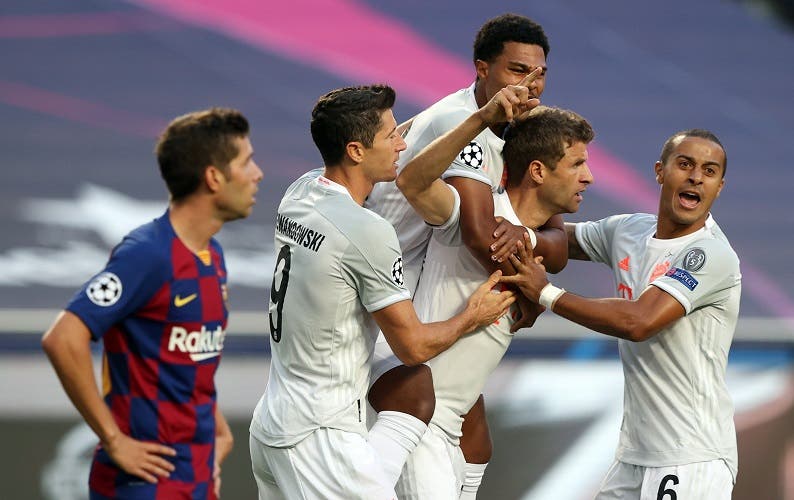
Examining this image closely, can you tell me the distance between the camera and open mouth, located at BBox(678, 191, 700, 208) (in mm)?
3982

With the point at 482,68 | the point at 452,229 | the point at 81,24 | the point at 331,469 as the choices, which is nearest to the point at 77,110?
the point at 81,24

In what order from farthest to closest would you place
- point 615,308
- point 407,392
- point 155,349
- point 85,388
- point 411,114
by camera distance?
point 411,114
point 615,308
point 407,392
point 155,349
point 85,388

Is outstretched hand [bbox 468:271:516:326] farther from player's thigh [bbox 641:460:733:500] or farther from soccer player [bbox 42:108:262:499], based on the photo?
soccer player [bbox 42:108:262:499]

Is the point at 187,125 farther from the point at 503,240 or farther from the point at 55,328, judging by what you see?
the point at 503,240

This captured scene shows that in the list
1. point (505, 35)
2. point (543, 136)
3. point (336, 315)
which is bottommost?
point (336, 315)

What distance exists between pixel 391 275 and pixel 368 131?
1.54 feet

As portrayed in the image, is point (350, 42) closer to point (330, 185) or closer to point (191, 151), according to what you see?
point (330, 185)

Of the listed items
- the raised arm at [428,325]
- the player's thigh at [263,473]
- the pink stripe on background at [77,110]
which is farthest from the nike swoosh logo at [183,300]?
the pink stripe on background at [77,110]

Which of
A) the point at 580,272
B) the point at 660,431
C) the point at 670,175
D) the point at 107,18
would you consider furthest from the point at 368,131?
the point at 107,18

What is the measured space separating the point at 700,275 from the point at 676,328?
231 millimetres

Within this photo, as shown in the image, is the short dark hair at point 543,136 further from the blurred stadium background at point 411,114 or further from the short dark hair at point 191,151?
the blurred stadium background at point 411,114

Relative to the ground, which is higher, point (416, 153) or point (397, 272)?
point (416, 153)

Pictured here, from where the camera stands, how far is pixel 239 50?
708 cm

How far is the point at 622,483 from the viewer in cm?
408
